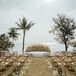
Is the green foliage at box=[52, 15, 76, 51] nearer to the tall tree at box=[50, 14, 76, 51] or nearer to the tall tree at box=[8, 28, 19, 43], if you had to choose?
the tall tree at box=[50, 14, 76, 51]

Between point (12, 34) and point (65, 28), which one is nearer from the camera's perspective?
point (65, 28)

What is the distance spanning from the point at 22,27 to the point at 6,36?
1400cm

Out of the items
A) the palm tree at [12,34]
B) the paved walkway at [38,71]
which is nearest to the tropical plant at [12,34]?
the palm tree at [12,34]

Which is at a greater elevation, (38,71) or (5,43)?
(5,43)

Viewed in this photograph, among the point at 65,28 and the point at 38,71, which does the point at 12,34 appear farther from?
the point at 38,71

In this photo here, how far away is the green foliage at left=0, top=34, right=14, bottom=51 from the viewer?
5172 centimetres

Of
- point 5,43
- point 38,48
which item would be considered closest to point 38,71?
point 38,48

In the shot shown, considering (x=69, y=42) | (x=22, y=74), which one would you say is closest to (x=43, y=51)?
(x=69, y=42)

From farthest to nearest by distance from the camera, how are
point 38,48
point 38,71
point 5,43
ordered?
point 5,43
point 38,48
point 38,71

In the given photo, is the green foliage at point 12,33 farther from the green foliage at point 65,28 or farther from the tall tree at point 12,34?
the green foliage at point 65,28

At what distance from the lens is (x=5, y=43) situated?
173ft

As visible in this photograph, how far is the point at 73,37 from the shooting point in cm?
4128

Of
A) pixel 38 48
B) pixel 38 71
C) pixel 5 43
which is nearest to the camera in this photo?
pixel 38 71

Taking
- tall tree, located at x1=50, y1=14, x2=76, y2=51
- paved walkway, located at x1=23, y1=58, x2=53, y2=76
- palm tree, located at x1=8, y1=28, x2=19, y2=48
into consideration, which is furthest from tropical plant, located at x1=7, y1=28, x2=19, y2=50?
paved walkway, located at x1=23, y1=58, x2=53, y2=76
